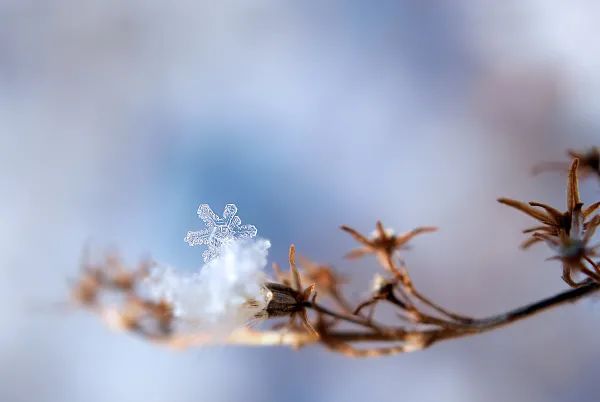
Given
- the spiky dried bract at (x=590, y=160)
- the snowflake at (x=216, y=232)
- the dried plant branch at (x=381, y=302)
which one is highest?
the spiky dried bract at (x=590, y=160)

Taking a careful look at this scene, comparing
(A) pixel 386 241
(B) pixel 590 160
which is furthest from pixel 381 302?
(B) pixel 590 160

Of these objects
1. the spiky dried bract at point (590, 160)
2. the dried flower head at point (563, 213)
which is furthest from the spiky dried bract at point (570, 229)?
the spiky dried bract at point (590, 160)

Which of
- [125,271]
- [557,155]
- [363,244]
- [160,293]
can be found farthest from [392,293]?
[557,155]

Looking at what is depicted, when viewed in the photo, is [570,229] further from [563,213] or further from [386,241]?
[386,241]

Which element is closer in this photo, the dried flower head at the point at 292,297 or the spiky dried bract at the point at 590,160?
the dried flower head at the point at 292,297

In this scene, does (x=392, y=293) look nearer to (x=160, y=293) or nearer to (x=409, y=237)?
(x=409, y=237)

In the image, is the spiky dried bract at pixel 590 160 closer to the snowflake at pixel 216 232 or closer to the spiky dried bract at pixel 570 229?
the spiky dried bract at pixel 570 229

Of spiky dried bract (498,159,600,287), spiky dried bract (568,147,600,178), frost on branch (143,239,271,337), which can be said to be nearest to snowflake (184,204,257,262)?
frost on branch (143,239,271,337)
